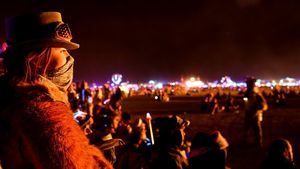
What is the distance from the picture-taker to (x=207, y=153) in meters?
3.82

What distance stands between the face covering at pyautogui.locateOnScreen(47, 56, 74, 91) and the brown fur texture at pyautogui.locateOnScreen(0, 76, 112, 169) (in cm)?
10

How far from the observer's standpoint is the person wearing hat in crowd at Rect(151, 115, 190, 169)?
3721mm

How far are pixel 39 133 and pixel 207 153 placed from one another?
9.09ft

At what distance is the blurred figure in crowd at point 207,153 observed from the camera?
372 centimetres

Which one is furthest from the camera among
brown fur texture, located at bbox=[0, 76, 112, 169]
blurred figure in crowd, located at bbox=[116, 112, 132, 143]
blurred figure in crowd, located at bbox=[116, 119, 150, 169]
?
blurred figure in crowd, located at bbox=[116, 112, 132, 143]

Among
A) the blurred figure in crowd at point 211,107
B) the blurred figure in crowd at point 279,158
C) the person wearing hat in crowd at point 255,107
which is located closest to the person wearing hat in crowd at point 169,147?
the blurred figure in crowd at point 279,158

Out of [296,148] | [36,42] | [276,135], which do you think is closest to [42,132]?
[36,42]

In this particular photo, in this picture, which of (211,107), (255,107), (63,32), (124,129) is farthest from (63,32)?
(211,107)

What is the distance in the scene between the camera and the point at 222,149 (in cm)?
400

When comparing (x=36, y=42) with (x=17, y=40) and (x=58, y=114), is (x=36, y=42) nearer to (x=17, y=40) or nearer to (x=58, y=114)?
(x=17, y=40)

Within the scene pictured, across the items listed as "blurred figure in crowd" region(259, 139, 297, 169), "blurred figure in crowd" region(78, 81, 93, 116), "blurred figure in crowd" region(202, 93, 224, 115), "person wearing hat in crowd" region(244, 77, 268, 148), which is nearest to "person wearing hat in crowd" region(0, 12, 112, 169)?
"blurred figure in crowd" region(259, 139, 297, 169)

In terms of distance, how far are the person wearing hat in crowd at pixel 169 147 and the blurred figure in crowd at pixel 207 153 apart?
0.15 metres

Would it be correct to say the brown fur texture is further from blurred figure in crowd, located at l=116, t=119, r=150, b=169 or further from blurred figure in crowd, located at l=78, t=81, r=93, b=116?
blurred figure in crowd, located at l=78, t=81, r=93, b=116

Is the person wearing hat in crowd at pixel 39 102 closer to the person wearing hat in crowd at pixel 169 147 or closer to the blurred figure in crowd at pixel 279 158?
the person wearing hat in crowd at pixel 169 147
